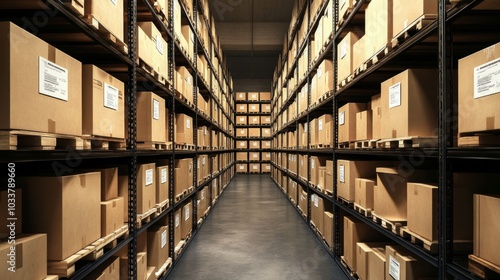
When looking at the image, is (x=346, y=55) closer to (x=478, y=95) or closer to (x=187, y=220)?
(x=478, y=95)

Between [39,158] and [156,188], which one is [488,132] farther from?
[156,188]

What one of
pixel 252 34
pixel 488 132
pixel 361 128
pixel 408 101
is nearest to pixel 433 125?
pixel 408 101

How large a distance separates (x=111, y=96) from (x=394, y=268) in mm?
2623

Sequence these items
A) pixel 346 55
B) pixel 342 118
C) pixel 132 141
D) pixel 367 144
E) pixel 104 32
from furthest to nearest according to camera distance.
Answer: pixel 342 118
pixel 346 55
pixel 367 144
pixel 132 141
pixel 104 32

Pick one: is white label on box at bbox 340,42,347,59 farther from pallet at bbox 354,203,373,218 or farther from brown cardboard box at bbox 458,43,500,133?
brown cardboard box at bbox 458,43,500,133

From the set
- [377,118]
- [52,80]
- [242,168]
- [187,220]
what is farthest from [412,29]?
[242,168]

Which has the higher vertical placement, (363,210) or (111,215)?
(111,215)

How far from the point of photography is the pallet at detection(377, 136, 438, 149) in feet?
7.93

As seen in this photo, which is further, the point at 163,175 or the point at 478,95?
the point at 163,175

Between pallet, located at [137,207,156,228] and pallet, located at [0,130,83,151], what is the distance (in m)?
1.34

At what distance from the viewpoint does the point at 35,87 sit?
1.71 metres

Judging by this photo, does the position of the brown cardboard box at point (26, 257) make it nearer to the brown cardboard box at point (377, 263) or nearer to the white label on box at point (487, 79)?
the white label on box at point (487, 79)

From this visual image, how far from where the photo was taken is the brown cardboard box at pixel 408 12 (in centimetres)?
235

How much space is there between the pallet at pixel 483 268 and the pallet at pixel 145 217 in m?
2.55
